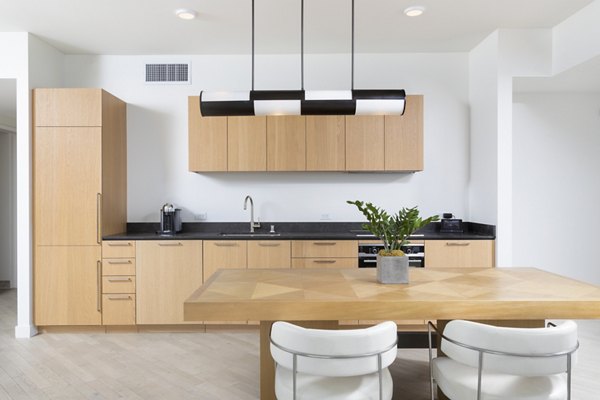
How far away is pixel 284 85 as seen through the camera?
4660 millimetres

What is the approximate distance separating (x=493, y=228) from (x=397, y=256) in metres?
2.28

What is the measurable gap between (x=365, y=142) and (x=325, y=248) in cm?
120

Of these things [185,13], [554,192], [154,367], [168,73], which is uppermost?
[185,13]

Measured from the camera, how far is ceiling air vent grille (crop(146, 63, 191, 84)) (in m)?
4.66

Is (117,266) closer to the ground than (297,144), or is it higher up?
closer to the ground

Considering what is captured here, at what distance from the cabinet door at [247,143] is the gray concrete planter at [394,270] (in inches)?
92.3

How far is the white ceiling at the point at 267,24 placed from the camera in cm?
348

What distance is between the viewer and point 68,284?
4.03 metres

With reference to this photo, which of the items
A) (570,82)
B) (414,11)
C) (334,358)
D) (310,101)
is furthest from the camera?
(570,82)

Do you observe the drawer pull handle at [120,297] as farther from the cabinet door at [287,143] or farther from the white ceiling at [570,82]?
the white ceiling at [570,82]

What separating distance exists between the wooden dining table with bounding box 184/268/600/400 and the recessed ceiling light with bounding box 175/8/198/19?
98.8 inches

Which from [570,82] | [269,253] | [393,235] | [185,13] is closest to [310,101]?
[393,235]

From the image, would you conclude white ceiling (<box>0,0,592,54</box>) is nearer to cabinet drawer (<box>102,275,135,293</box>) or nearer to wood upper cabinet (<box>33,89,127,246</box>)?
wood upper cabinet (<box>33,89,127,246</box>)

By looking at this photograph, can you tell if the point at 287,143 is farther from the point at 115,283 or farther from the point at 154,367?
the point at 154,367
